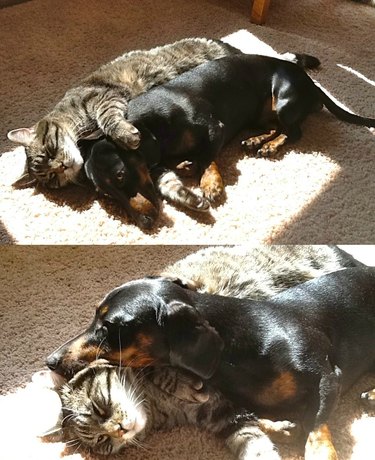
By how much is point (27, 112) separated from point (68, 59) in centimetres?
31

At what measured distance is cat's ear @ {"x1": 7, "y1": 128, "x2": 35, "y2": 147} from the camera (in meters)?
1.76

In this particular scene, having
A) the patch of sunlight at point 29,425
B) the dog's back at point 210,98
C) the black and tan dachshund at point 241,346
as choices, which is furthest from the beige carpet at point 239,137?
the patch of sunlight at point 29,425

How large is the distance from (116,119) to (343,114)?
2.25 feet

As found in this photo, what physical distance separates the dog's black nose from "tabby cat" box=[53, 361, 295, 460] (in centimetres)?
4

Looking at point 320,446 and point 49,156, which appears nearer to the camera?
point 320,446

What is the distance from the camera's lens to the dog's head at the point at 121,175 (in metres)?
1.63

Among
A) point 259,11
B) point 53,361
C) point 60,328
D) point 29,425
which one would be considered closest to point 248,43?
point 259,11

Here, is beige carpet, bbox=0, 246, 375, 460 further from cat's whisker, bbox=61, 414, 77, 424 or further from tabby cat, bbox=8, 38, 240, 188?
tabby cat, bbox=8, 38, 240, 188

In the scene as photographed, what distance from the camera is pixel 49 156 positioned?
5.74ft

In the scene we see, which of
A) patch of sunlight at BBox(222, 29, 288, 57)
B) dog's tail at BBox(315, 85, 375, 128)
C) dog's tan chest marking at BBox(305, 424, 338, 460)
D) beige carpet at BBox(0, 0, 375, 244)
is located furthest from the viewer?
patch of sunlight at BBox(222, 29, 288, 57)

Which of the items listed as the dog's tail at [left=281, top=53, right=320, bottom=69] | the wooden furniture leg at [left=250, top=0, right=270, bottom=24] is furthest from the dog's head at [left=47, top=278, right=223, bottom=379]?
the wooden furniture leg at [left=250, top=0, right=270, bottom=24]

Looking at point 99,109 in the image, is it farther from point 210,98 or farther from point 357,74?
point 357,74

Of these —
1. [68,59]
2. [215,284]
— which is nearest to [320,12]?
[68,59]

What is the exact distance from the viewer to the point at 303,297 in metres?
1.22
